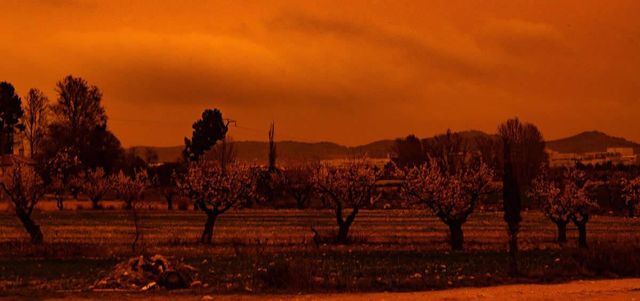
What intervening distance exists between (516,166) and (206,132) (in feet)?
233

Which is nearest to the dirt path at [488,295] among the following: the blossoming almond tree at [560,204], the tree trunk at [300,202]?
the blossoming almond tree at [560,204]

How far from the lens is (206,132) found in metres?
146

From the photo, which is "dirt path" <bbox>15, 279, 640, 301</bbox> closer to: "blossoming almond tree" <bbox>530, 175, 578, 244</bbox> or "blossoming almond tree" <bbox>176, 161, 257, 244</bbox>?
"blossoming almond tree" <bbox>530, 175, 578, 244</bbox>

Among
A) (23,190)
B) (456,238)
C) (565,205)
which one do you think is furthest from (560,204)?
(23,190)

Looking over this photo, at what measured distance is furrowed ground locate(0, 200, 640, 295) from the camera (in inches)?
1088

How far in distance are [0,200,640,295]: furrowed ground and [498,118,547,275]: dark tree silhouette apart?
1.55 metres

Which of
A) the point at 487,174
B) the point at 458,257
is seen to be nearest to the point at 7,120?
the point at 487,174

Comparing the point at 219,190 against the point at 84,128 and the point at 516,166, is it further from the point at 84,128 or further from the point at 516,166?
the point at 84,128

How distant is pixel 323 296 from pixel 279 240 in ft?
79.0

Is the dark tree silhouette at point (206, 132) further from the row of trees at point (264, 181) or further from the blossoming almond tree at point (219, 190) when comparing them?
the blossoming almond tree at point (219, 190)

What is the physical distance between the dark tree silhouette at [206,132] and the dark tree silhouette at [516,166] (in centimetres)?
4733

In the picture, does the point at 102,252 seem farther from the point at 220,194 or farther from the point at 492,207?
the point at 492,207

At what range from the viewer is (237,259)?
37.2m

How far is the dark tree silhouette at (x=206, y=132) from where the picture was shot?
14525 centimetres
